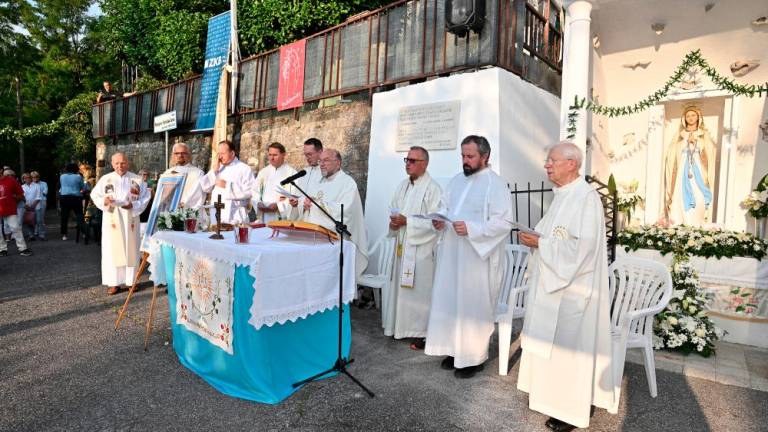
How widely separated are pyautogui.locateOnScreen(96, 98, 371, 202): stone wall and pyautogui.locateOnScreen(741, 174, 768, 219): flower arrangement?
17.3ft

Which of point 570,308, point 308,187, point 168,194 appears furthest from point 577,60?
point 168,194

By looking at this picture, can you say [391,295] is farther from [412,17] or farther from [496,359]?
[412,17]

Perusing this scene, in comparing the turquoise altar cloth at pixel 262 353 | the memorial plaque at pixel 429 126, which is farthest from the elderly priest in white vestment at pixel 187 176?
the memorial plaque at pixel 429 126

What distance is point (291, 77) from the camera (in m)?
9.51

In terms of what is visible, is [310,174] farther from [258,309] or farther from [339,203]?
[258,309]

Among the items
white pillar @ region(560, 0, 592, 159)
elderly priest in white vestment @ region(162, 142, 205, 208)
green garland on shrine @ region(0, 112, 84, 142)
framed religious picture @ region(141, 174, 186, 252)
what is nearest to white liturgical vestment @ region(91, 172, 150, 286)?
elderly priest in white vestment @ region(162, 142, 205, 208)

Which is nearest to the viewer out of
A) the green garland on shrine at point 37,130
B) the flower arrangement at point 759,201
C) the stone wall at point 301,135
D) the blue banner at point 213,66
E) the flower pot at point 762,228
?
the flower arrangement at point 759,201

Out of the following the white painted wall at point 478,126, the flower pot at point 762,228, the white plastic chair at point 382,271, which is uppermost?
the white painted wall at point 478,126

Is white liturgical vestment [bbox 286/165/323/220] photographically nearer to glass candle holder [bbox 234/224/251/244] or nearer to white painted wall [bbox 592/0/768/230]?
glass candle holder [bbox 234/224/251/244]

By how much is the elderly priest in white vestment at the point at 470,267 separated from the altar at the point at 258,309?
805 millimetres

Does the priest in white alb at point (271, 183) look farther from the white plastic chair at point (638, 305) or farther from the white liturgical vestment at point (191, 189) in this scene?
the white plastic chair at point (638, 305)

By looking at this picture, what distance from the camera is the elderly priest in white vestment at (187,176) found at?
19.3 feet

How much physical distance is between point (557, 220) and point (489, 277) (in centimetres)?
103

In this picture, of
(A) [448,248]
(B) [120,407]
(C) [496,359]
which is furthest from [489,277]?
(B) [120,407]
